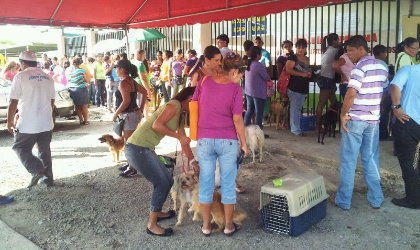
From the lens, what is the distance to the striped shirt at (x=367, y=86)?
434cm

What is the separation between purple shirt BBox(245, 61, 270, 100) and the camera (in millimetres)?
7629

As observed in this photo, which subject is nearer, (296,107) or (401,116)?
(401,116)

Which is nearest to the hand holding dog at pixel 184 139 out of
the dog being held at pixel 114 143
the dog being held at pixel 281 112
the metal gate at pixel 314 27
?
the dog being held at pixel 114 143

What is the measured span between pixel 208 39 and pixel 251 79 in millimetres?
6506

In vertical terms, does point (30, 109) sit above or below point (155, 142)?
above

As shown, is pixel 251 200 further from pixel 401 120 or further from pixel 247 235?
pixel 401 120

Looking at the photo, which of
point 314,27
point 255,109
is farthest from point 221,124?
point 314,27

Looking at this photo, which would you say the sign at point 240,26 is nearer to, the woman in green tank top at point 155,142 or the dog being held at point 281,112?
the dog being held at point 281,112

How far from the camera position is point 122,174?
21.0 feet

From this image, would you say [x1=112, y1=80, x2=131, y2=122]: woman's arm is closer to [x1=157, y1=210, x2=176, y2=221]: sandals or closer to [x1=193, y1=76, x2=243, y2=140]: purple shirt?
[x1=157, y1=210, x2=176, y2=221]: sandals

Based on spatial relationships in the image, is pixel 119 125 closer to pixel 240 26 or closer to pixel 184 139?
pixel 184 139

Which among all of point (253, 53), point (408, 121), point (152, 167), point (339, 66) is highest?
point (253, 53)

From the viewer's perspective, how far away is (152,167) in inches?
156

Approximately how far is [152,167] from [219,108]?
0.92 metres
